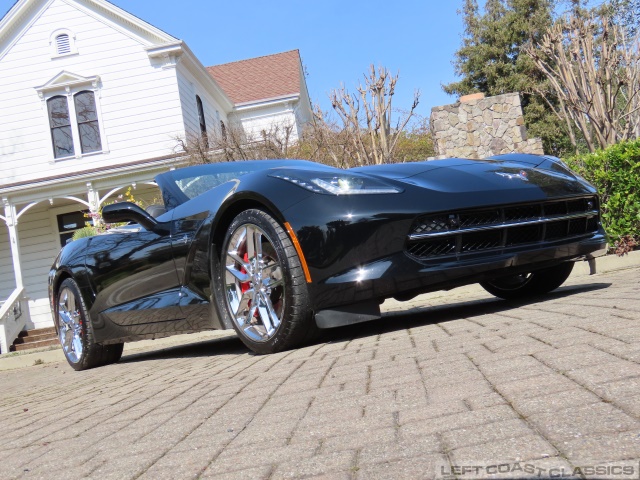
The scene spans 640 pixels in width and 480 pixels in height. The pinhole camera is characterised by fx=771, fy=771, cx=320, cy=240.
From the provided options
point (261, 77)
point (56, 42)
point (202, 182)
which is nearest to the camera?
point (202, 182)

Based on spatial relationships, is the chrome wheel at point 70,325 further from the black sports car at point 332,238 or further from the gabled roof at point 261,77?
the gabled roof at point 261,77

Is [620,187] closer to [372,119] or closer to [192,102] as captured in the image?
[372,119]

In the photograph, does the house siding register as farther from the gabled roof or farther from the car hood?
the car hood

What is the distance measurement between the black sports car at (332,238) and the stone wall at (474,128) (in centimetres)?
920

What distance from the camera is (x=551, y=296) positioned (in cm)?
512

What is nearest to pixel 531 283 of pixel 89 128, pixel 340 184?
pixel 340 184

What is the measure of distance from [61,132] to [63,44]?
2.37 meters

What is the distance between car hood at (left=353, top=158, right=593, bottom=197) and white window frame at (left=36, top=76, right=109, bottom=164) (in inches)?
646

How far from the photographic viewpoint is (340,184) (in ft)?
13.5

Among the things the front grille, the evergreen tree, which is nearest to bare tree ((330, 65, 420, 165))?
the front grille

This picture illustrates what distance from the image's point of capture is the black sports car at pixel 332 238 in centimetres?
398

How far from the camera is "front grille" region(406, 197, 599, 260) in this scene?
13.4 ft

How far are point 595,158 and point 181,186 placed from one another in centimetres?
532

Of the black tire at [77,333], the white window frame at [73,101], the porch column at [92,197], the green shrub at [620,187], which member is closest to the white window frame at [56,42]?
the white window frame at [73,101]
